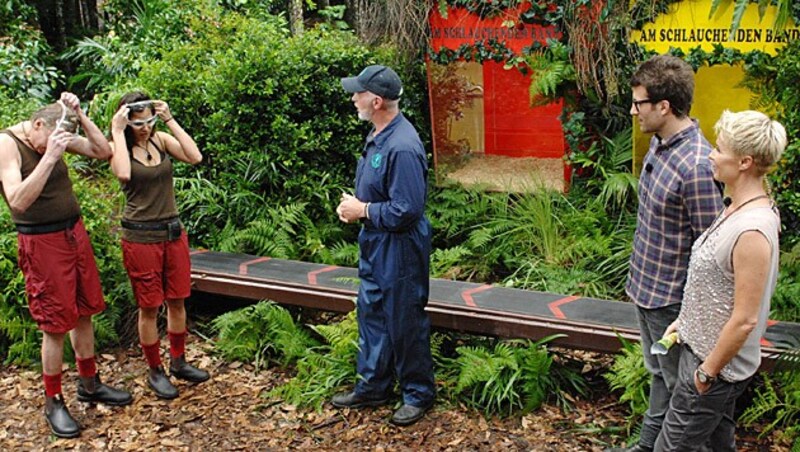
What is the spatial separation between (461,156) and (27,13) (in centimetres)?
580

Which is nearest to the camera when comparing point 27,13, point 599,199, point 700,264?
point 700,264

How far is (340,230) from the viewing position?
6.79m

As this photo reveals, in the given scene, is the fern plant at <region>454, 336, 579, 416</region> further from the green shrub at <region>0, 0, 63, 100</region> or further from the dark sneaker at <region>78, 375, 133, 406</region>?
the green shrub at <region>0, 0, 63, 100</region>

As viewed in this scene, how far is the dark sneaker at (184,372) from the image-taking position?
4988 mm

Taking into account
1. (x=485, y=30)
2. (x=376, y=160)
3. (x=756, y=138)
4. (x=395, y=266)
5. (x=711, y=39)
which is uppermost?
(x=485, y=30)

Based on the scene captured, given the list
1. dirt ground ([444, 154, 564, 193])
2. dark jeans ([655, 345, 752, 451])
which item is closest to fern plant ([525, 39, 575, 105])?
dirt ground ([444, 154, 564, 193])

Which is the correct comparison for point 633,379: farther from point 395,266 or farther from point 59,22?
point 59,22

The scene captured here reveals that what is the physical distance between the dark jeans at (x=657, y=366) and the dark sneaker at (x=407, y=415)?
123 cm

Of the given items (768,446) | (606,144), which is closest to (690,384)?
(768,446)

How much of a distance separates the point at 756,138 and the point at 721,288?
0.53 m

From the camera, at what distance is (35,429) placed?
456cm

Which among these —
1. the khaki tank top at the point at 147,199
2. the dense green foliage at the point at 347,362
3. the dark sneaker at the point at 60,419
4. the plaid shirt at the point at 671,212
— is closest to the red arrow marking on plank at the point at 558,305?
Answer: the dense green foliage at the point at 347,362

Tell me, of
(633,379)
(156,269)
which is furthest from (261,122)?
(633,379)

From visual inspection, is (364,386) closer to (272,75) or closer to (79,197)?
(79,197)
